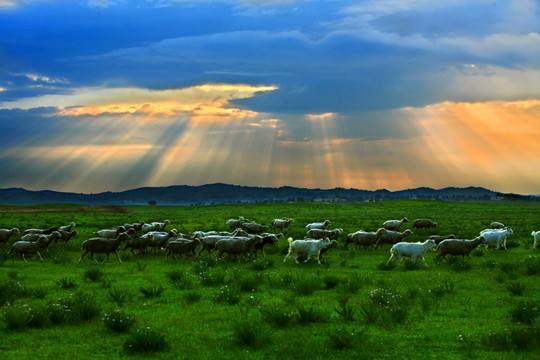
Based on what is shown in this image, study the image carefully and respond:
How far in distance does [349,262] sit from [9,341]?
14.7 meters

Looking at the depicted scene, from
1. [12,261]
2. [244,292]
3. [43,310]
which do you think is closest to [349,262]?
[244,292]

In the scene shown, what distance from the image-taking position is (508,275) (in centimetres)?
1648

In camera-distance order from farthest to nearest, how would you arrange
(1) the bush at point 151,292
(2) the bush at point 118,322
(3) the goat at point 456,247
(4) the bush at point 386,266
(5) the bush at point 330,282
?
A: (3) the goat at point 456,247 < (4) the bush at point 386,266 < (5) the bush at point 330,282 < (1) the bush at point 151,292 < (2) the bush at point 118,322

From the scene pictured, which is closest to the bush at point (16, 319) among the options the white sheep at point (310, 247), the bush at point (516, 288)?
the white sheep at point (310, 247)

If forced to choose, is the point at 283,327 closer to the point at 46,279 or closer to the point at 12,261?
the point at 46,279

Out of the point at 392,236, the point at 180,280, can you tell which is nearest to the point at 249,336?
the point at 180,280

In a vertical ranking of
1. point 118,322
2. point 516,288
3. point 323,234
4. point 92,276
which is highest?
point 323,234

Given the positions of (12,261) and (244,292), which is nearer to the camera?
(244,292)

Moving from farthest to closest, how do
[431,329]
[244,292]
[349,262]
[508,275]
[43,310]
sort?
[349,262] → [508,275] → [244,292] → [43,310] → [431,329]

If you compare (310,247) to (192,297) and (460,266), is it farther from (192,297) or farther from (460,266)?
(192,297)

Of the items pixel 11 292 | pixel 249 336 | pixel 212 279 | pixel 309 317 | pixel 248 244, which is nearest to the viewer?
pixel 249 336

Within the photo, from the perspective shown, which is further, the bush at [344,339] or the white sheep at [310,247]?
the white sheep at [310,247]

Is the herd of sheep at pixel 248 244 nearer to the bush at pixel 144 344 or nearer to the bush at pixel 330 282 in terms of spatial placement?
the bush at pixel 330 282

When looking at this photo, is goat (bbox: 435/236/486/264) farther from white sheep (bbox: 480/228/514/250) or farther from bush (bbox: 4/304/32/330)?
bush (bbox: 4/304/32/330)
